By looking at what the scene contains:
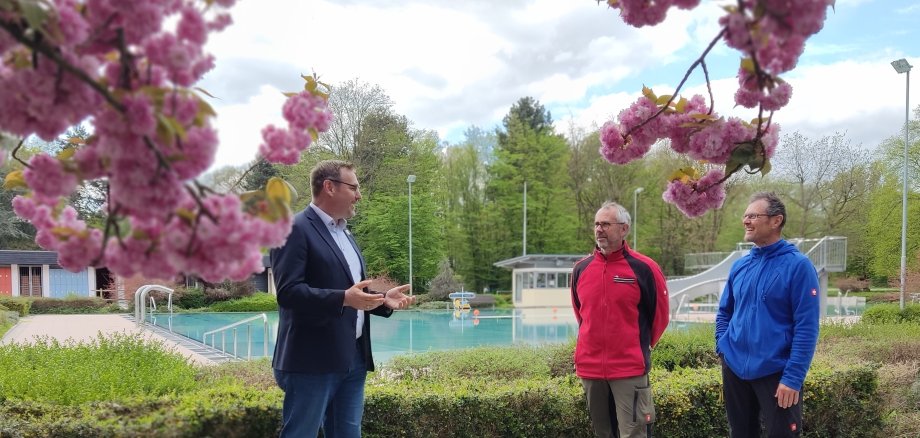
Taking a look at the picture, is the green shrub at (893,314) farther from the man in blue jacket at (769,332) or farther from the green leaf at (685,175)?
the green leaf at (685,175)

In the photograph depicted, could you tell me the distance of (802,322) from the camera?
2.70m

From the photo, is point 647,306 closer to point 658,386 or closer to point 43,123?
point 658,386

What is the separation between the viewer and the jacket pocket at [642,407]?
307 cm

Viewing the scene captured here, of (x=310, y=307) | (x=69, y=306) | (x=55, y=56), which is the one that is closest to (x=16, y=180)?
(x=55, y=56)

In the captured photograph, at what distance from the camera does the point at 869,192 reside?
82.7ft

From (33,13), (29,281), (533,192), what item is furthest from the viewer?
(533,192)

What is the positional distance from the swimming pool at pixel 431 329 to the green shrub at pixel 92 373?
569 centimetres

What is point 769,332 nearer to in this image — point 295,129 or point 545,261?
point 295,129

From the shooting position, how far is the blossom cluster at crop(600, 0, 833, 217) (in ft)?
3.17

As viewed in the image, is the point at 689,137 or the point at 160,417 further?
the point at 160,417

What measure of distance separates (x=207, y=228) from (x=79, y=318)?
68.8ft

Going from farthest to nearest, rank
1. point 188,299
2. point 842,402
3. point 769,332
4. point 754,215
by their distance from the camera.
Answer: point 188,299 → point 842,402 → point 754,215 → point 769,332

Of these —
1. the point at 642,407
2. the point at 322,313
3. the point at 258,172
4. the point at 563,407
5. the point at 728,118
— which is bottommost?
the point at 563,407

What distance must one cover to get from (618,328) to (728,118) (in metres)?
1.72
